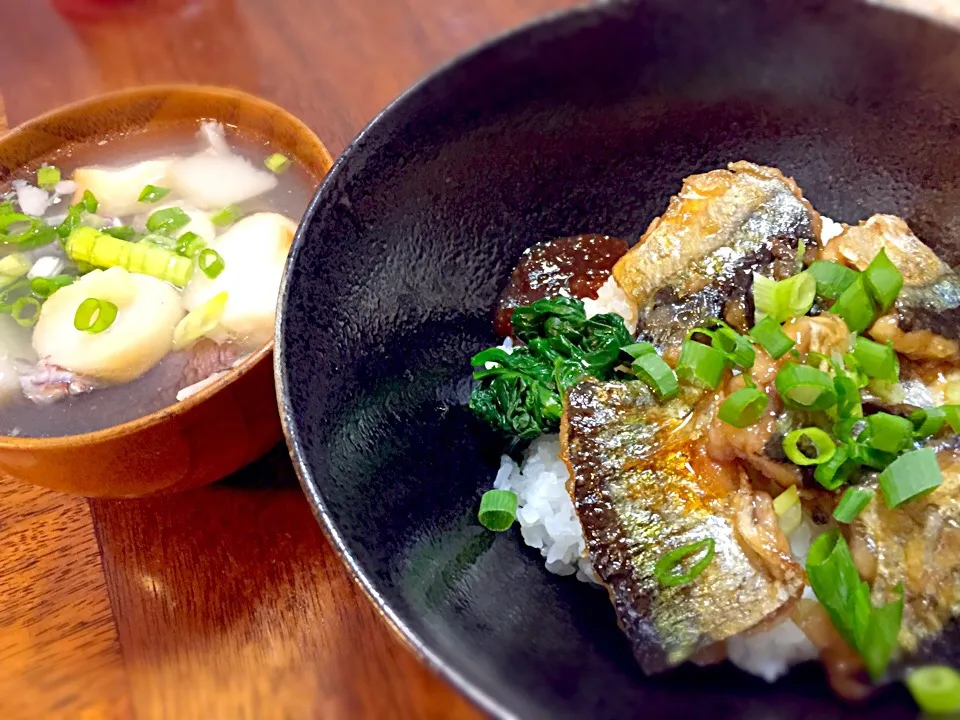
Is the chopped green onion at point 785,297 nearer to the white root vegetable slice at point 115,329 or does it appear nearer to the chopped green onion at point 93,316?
the white root vegetable slice at point 115,329

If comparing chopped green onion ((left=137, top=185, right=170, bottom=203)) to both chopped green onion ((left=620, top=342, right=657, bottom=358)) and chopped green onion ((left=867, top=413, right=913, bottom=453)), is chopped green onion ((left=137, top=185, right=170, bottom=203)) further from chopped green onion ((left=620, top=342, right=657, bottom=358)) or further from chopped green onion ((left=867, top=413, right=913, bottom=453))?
chopped green onion ((left=867, top=413, right=913, bottom=453))

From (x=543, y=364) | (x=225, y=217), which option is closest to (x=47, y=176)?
(x=225, y=217)

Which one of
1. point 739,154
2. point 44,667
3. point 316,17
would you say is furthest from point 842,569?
point 316,17

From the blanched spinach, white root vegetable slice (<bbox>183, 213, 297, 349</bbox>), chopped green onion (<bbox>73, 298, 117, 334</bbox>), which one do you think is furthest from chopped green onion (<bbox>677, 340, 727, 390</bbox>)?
chopped green onion (<bbox>73, 298, 117, 334</bbox>)

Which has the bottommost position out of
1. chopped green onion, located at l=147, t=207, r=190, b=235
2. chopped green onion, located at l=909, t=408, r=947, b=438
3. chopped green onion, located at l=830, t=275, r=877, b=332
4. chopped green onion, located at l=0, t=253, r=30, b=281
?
chopped green onion, located at l=0, t=253, r=30, b=281

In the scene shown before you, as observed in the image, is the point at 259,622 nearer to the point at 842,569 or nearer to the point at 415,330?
the point at 415,330

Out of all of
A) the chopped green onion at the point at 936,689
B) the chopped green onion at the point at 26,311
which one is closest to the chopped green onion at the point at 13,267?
the chopped green onion at the point at 26,311
